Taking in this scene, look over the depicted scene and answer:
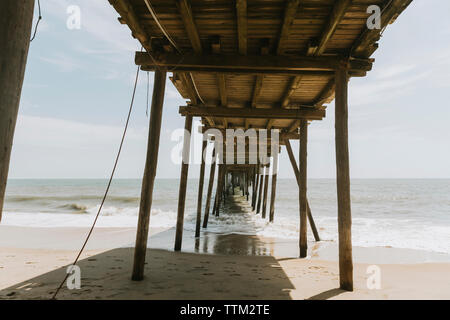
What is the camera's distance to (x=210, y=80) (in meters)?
5.56

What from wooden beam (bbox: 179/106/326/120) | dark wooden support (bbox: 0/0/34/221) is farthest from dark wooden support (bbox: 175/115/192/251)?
dark wooden support (bbox: 0/0/34/221)

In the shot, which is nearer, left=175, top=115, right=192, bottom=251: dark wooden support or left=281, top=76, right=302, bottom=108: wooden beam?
left=281, top=76, right=302, bottom=108: wooden beam

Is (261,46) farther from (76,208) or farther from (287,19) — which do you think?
(76,208)

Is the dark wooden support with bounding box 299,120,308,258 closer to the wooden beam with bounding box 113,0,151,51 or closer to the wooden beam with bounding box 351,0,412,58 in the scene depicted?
the wooden beam with bounding box 351,0,412,58

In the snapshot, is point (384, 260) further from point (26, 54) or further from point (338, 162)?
point (26, 54)

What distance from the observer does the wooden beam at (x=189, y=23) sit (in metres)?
3.19

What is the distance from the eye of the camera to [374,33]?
3.53 m

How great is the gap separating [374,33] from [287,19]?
1260 millimetres

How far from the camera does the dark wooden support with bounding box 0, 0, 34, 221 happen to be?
54.4 inches

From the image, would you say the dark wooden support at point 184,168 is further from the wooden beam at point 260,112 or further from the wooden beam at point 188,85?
the wooden beam at point 188,85

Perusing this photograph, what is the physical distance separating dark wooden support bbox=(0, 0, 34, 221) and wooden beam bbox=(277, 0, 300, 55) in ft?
8.68

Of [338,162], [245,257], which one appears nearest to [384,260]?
[245,257]

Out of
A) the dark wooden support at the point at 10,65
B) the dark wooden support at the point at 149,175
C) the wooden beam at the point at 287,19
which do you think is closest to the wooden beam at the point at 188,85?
the dark wooden support at the point at 149,175
